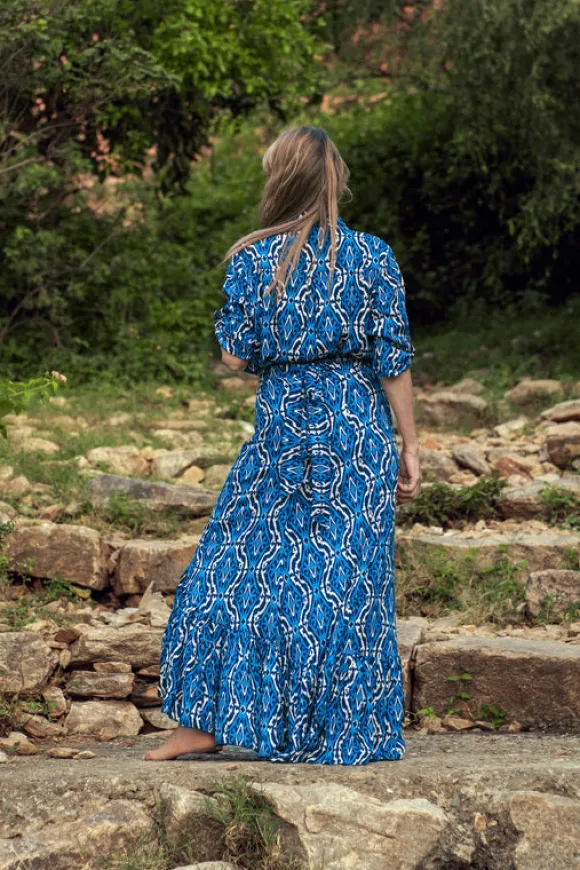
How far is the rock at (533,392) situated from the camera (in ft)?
31.7

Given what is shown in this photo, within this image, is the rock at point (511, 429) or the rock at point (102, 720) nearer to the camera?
the rock at point (102, 720)

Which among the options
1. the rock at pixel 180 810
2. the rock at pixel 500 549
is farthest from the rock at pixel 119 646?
the rock at pixel 180 810

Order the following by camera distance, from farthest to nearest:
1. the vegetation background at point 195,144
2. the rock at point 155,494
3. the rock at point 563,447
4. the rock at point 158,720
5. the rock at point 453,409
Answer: the vegetation background at point 195,144, the rock at point 453,409, the rock at point 563,447, the rock at point 155,494, the rock at point 158,720

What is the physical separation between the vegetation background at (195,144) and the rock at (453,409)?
1479mm

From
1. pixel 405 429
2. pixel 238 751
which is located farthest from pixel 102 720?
pixel 405 429


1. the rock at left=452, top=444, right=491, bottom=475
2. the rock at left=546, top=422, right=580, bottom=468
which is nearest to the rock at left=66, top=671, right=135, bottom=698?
the rock at left=452, top=444, right=491, bottom=475

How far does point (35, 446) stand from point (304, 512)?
158 inches

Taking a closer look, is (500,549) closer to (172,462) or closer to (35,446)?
(172,462)

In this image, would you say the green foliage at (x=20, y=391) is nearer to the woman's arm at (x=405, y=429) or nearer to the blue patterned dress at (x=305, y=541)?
the blue patterned dress at (x=305, y=541)

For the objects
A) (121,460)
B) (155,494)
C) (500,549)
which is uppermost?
(121,460)

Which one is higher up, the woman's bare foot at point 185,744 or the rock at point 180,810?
the woman's bare foot at point 185,744

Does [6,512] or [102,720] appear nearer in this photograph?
[102,720]

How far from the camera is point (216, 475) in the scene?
7.00 meters

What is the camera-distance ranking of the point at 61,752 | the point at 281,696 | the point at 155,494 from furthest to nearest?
1. the point at 155,494
2. the point at 61,752
3. the point at 281,696
